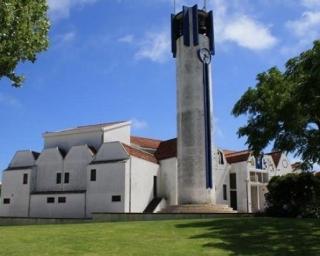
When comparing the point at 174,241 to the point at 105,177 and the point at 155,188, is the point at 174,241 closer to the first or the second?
the point at 105,177

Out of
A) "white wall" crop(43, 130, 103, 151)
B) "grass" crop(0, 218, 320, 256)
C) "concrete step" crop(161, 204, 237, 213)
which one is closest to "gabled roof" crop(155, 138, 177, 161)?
"white wall" crop(43, 130, 103, 151)

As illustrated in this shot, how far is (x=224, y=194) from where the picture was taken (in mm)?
61344

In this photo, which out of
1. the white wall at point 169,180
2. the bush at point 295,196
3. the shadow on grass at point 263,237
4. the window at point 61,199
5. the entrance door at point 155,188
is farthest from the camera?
the entrance door at point 155,188

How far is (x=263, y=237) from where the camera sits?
74.3ft

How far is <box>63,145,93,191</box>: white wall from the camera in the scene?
2362 inches

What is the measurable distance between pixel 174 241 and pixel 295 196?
2201 cm

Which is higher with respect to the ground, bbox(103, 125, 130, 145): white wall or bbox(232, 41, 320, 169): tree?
bbox(103, 125, 130, 145): white wall

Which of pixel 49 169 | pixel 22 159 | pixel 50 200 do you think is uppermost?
pixel 22 159

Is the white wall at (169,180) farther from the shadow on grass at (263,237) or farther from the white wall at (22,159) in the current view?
the shadow on grass at (263,237)

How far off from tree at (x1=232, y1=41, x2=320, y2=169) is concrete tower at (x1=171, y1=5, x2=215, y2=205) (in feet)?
35.7

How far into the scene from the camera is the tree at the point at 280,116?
3031 centimetres

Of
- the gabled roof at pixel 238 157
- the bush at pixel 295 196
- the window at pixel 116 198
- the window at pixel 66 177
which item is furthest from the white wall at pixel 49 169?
the bush at pixel 295 196

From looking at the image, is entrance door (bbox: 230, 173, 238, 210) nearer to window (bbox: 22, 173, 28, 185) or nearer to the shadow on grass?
window (bbox: 22, 173, 28, 185)

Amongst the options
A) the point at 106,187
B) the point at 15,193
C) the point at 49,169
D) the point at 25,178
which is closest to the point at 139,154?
the point at 106,187
